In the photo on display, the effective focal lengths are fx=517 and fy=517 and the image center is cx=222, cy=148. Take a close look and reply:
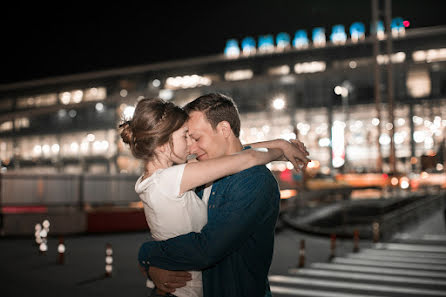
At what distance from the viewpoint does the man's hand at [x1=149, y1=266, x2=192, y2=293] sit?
2748mm

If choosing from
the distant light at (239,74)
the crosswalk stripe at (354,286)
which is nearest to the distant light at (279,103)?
the distant light at (239,74)

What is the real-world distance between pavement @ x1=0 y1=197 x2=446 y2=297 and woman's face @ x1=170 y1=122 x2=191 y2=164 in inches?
248

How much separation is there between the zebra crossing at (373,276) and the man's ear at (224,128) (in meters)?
7.57

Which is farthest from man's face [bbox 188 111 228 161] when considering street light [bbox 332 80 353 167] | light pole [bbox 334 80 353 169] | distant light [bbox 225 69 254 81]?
distant light [bbox 225 69 254 81]

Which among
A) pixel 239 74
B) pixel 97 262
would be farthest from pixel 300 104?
pixel 97 262

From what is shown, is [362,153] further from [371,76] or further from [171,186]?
[171,186]

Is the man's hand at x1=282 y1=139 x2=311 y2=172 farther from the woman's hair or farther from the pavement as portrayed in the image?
the pavement

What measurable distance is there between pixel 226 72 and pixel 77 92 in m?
22.9

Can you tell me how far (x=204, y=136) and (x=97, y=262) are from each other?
12654 mm

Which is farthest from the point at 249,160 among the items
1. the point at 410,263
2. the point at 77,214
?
the point at 77,214

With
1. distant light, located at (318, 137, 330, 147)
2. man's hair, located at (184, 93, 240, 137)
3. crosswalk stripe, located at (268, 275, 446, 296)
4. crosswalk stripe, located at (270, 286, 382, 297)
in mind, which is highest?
distant light, located at (318, 137, 330, 147)

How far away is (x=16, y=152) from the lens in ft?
225

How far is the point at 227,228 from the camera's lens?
2.49 metres

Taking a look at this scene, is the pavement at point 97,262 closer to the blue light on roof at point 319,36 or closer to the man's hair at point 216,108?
the man's hair at point 216,108
